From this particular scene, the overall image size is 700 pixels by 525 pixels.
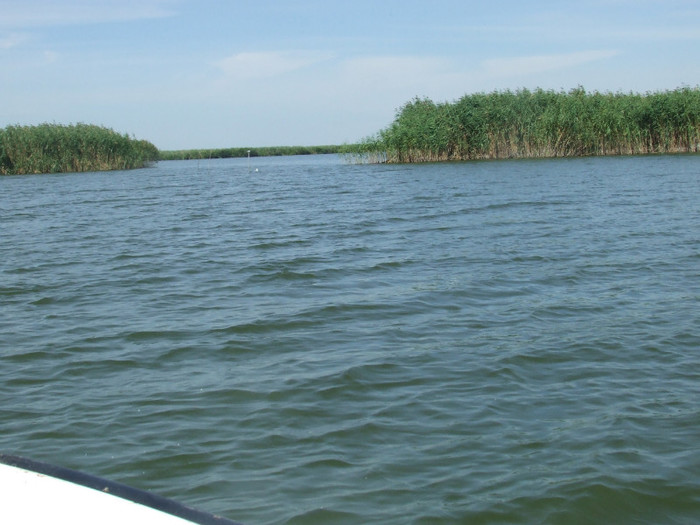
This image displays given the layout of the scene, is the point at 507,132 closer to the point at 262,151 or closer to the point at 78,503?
the point at 78,503

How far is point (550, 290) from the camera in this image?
9.76 m

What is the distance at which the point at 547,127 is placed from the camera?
42.3 meters

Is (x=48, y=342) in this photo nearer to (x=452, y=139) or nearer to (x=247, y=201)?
(x=247, y=201)

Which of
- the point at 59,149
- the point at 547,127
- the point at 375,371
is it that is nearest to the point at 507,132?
the point at 547,127

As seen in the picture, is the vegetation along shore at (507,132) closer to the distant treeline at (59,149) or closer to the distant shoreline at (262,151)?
the distant treeline at (59,149)

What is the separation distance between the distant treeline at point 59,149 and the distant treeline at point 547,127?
21306 mm

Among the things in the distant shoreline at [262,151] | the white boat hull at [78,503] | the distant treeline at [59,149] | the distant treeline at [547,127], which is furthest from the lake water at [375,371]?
the distant shoreline at [262,151]

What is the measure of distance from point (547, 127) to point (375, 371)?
126ft

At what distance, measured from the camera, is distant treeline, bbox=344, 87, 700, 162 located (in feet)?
135

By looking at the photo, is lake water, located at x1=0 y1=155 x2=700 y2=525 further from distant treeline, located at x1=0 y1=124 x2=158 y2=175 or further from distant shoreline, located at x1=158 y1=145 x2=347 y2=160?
distant shoreline, located at x1=158 y1=145 x2=347 y2=160

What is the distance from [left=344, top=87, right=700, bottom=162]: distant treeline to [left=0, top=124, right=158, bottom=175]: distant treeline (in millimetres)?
21306

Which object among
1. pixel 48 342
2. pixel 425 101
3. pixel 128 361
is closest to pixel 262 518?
pixel 128 361

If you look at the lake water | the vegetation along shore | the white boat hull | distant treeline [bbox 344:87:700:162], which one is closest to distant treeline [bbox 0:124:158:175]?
the vegetation along shore

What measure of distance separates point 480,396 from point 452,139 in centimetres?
4038
